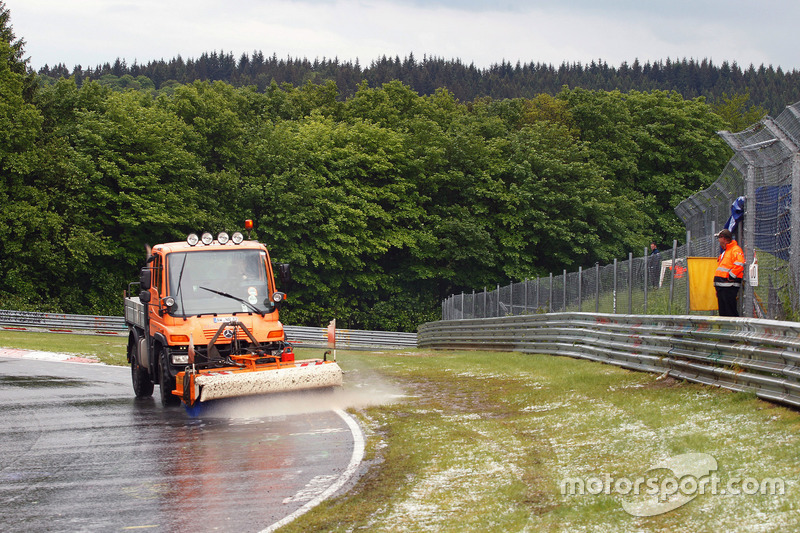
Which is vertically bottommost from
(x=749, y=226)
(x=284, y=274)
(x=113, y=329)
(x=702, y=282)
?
(x=113, y=329)

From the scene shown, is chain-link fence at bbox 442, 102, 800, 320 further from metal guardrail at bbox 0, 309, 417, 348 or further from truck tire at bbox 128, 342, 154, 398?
metal guardrail at bbox 0, 309, 417, 348

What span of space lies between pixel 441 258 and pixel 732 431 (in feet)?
185

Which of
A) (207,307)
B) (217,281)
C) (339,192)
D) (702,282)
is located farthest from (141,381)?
(339,192)

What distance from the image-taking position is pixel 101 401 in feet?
49.9

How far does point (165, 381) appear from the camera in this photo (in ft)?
44.5

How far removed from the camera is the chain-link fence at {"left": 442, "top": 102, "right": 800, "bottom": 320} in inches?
464

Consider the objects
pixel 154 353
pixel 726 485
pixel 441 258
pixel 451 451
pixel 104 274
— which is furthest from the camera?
pixel 441 258

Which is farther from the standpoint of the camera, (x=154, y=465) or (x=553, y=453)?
(x=154, y=465)

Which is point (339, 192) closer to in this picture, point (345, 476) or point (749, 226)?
point (749, 226)

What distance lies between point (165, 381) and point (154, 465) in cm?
436

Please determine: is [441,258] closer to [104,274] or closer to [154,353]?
[104,274]

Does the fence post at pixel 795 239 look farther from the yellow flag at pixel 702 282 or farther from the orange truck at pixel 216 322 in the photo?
the orange truck at pixel 216 322

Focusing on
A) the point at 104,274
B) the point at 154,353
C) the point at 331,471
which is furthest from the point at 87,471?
the point at 104,274

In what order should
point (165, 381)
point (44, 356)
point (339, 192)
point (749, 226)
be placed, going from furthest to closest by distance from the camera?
point (339, 192) < point (44, 356) < point (165, 381) < point (749, 226)
